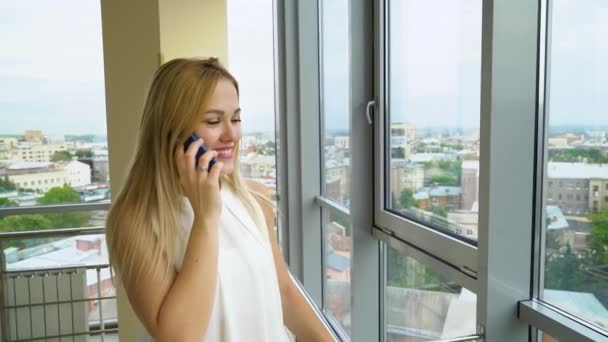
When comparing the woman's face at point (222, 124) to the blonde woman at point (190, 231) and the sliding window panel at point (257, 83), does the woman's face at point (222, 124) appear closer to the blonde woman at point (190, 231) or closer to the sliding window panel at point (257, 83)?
the blonde woman at point (190, 231)

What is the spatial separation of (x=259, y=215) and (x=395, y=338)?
118 cm

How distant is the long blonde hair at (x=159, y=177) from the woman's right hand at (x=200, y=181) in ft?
0.15

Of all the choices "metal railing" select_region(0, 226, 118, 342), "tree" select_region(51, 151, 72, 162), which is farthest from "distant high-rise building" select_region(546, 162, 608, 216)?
"tree" select_region(51, 151, 72, 162)

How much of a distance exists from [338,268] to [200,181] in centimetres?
206

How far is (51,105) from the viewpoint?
3.54 meters

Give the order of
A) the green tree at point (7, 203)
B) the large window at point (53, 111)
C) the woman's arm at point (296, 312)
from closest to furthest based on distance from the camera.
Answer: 1. the woman's arm at point (296, 312)
2. the green tree at point (7, 203)
3. the large window at point (53, 111)

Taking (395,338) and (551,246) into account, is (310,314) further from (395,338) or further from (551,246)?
(395,338)

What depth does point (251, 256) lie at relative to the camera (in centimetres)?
126

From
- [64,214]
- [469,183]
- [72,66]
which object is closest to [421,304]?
[469,183]

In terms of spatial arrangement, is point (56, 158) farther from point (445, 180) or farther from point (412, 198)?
point (445, 180)

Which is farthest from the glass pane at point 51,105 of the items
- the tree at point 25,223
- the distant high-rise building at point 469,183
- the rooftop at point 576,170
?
the rooftop at point 576,170

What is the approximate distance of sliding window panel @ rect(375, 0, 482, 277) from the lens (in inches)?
59.6

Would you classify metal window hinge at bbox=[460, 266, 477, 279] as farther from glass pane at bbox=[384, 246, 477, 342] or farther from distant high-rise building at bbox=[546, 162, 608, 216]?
distant high-rise building at bbox=[546, 162, 608, 216]

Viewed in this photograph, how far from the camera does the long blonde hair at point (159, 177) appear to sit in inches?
43.8
